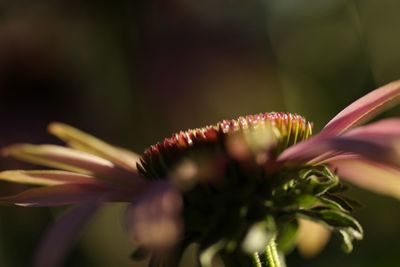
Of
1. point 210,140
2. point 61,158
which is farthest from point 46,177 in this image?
point 210,140

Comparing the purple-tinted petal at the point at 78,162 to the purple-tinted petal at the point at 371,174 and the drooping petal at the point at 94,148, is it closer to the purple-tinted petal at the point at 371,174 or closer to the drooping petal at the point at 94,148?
the drooping petal at the point at 94,148

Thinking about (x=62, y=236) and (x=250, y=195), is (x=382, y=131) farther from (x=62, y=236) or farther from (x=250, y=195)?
(x=62, y=236)

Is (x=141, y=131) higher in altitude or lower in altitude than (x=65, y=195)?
lower

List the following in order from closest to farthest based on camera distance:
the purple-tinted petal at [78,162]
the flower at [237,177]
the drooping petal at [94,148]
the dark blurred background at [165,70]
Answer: the flower at [237,177] < the purple-tinted petal at [78,162] < the drooping petal at [94,148] < the dark blurred background at [165,70]

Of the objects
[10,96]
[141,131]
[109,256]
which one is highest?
[10,96]

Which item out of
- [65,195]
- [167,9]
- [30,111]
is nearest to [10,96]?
[30,111]

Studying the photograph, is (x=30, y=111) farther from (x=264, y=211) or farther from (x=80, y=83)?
(x=264, y=211)

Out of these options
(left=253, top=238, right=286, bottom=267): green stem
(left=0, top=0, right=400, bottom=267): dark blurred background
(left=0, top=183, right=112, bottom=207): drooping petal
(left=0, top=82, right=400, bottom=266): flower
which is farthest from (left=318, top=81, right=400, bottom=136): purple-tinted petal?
(left=0, top=0, right=400, bottom=267): dark blurred background

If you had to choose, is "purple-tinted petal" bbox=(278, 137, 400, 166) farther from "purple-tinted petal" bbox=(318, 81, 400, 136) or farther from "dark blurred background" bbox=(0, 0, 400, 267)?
"dark blurred background" bbox=(0, 0, 400, 267)

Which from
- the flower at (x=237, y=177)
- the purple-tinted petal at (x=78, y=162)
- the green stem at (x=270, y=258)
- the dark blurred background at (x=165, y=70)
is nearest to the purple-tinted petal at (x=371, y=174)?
the flower at (x=237, y=177)
